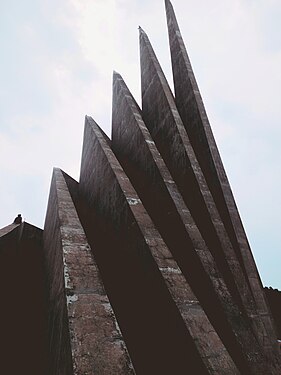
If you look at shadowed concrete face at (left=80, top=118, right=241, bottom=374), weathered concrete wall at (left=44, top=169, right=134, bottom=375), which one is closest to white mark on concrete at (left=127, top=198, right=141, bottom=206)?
shadowed concrete face at (left=80, top=118, right=241, bottom=374)

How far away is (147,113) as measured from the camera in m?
8.02

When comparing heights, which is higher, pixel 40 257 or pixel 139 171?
pixel 139 171

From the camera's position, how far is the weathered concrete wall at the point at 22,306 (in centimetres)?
407

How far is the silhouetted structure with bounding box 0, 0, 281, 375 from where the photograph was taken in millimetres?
2615

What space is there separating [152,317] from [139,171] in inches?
129

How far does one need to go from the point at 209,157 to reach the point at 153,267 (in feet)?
10.3

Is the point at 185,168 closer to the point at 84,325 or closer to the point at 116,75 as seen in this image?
the point at 84,325

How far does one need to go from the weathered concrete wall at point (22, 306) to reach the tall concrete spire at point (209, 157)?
2.98m

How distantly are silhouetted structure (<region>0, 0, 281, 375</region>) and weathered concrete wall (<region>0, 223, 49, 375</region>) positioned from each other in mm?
48

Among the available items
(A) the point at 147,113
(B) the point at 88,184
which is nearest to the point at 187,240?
(B) the point at 88,184

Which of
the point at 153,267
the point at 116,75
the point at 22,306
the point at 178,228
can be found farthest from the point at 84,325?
the point at 116,75

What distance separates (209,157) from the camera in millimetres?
5957

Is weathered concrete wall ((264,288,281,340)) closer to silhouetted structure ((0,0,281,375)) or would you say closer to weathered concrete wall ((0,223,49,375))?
silhouetted structure ((0,0,281,375))

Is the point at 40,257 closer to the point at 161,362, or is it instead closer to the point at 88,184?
the point at 88,184
